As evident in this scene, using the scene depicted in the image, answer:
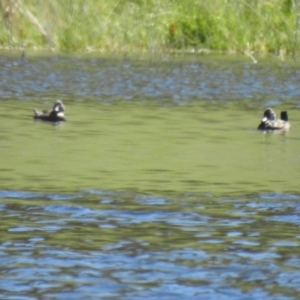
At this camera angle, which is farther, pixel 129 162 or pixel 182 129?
pixel 182 129

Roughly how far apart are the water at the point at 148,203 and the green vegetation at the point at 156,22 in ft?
0.84

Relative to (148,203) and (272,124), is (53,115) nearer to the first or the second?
(272,124)

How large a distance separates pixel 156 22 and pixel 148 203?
669 cm

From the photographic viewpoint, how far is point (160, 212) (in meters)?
13.5

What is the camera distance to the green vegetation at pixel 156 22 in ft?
25.0

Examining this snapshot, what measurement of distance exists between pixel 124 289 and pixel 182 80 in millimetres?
36629

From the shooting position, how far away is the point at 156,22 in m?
7.72

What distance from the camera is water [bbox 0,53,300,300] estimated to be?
9.65 metres

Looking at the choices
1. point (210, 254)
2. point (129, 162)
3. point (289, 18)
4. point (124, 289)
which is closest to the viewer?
point (289, 18)

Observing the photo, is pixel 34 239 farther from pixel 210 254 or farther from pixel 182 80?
pixel 182 80

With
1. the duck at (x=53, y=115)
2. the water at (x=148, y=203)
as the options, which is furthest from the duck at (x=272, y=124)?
the duck at (x=53, y=115)

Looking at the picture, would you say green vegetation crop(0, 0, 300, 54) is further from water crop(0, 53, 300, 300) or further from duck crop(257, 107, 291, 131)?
duck crop(257, 107, 291, 131)

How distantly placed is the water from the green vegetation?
0.26 meters

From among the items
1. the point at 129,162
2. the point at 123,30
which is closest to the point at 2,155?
the point at 129,162
